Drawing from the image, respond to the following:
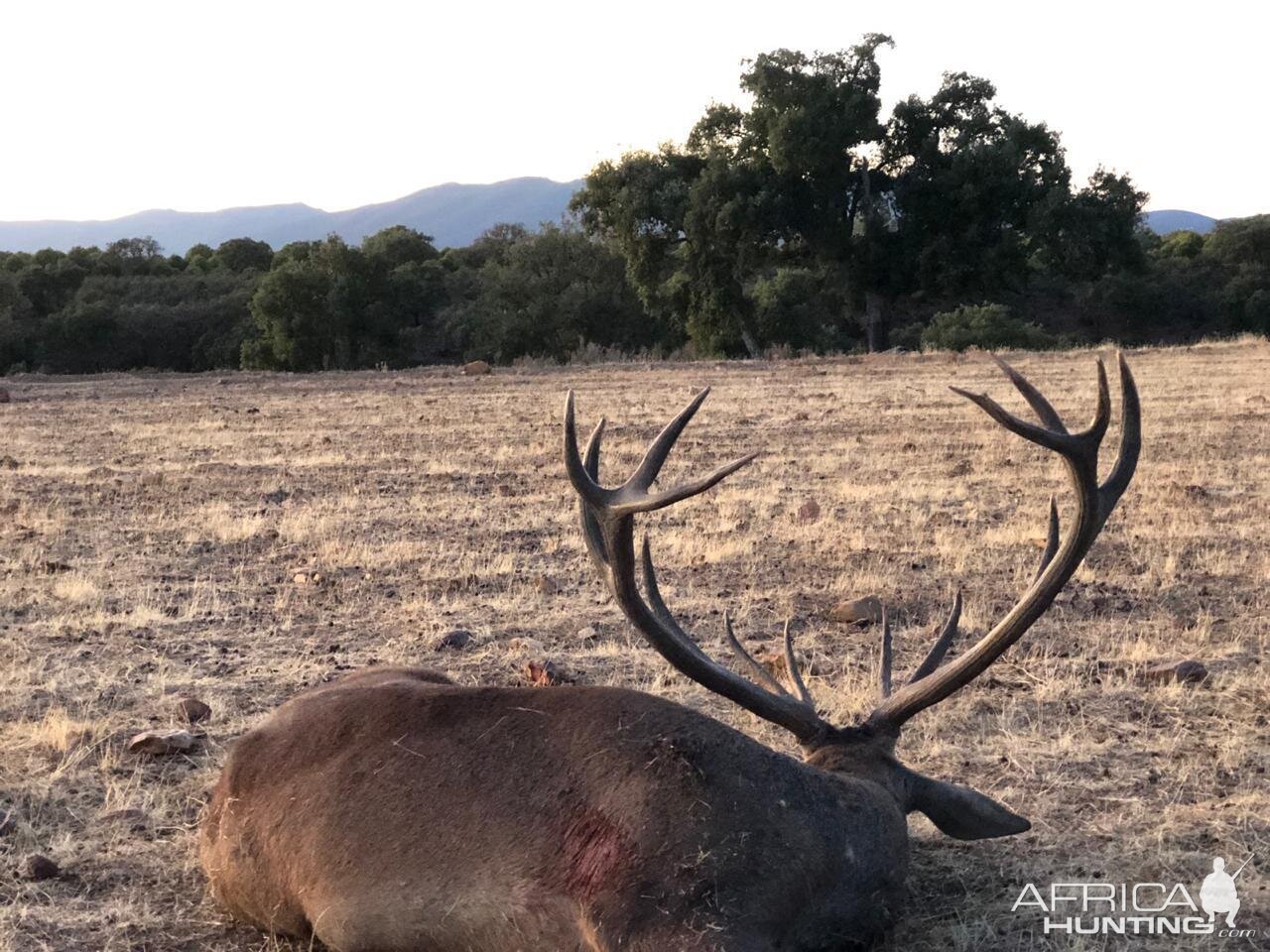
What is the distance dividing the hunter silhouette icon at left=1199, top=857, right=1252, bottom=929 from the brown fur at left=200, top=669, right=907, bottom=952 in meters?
1.01

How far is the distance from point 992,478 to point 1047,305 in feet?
145

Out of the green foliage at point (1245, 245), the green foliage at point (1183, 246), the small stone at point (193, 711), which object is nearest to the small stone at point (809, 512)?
the small stone at point (193, 711)

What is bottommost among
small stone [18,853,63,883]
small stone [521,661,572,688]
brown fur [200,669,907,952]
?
small stone [18,853,63,883]

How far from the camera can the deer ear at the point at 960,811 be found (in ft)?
12.1

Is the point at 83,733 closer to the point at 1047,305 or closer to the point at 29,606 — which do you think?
the point at 29,606

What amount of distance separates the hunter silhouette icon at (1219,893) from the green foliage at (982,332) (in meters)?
30.7

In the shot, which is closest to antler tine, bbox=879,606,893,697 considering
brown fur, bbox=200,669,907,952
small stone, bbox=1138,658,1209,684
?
brown fur, bbox=200,669,907,952

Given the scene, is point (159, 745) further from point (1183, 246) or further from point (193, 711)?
point (1183, 246)

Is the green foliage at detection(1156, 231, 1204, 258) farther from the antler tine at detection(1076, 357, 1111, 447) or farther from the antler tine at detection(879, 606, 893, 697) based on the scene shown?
the antler tine at detection(1076, 357, 1111, 447)

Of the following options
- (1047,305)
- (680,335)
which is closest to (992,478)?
(680,335)

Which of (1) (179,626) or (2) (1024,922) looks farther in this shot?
(1) (179,626)

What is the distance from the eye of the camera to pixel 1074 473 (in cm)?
386

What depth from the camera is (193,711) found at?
5488mm

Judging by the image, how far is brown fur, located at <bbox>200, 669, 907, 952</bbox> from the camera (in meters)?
3.00
